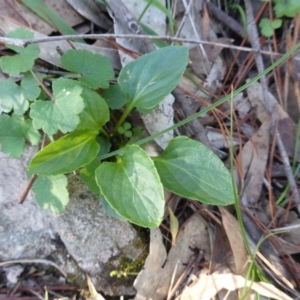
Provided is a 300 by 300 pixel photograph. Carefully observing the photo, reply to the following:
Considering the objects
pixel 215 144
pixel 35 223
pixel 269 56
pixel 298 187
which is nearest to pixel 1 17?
pixel 35 223

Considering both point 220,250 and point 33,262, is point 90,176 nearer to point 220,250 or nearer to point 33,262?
point 33,262

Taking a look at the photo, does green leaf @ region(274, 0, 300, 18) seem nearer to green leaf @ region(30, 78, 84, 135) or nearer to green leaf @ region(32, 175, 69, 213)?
green leaf @ region(30, 78, 84, 135)

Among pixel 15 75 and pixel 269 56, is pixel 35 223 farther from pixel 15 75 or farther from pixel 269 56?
pixel 269 56

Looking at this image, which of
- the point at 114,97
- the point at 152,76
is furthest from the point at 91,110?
the point at 152,76

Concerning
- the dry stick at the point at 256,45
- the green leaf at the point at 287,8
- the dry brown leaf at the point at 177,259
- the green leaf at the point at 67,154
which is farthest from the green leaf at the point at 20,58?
the green leaf at the point at 287,8

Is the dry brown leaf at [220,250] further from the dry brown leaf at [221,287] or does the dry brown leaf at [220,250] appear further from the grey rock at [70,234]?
the grey rock at [70,234]
